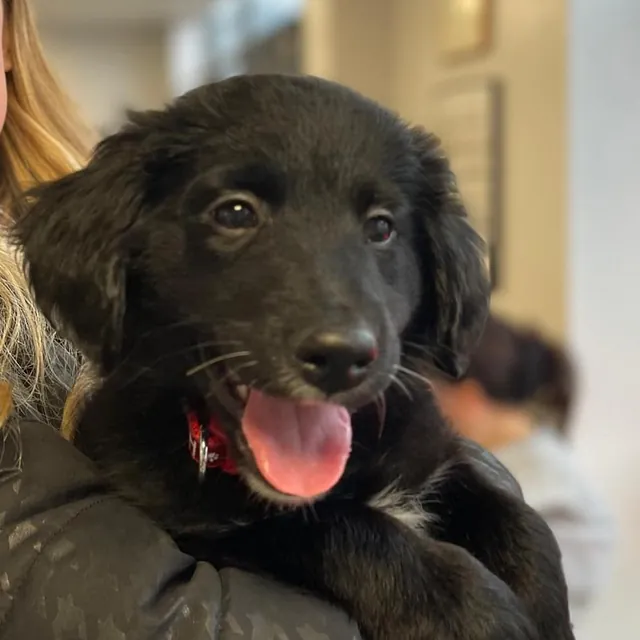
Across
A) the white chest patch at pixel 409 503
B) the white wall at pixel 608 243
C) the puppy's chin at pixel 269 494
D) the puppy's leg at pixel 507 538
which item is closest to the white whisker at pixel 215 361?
the puppy's chin at pixel 269 494

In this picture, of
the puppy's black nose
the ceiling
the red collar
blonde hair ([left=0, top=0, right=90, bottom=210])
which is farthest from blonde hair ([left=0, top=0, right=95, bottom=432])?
the ceiling

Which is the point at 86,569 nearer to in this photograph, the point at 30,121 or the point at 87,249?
the point at 87,249

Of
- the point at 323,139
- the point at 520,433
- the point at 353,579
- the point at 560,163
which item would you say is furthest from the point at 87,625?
the point at 560,163

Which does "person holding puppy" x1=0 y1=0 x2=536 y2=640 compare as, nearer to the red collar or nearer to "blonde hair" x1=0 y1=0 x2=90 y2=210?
the red collar

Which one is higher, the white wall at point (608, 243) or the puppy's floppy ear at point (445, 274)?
the puppy's floppy ear at point (445, 274)

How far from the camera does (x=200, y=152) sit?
1078mm

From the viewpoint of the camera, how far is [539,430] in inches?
111

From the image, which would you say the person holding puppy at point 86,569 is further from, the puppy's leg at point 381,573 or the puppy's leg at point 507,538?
the puppy's leg at point 507,538

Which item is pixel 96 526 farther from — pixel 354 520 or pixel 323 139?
pixel 323 139

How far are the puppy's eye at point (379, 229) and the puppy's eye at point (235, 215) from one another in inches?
4.7

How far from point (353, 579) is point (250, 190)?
39 centimetres

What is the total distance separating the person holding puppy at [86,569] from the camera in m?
0.88

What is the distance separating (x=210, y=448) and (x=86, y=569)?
0.21m

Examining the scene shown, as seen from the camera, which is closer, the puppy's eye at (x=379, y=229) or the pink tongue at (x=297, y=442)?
the pink tongue at (x=297, y=442)
